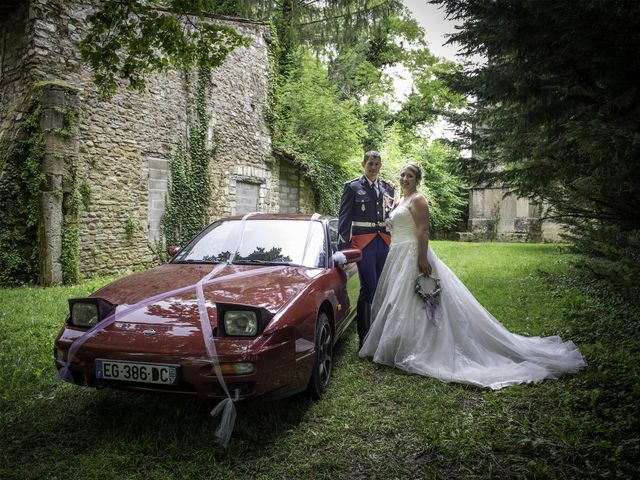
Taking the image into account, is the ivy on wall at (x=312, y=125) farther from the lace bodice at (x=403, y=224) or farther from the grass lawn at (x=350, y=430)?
the grass lawn at (x=350, y=430)

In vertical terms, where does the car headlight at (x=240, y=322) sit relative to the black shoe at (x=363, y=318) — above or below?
above

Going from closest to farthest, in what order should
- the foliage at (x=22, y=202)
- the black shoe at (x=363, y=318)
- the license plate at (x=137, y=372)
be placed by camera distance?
the license plate at (x=137, y=372) < the black shoe at (x=363, y=318) < the foliage at (x=22, y=202)

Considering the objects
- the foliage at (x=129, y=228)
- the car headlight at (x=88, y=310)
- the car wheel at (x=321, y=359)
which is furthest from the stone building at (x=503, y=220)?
the car headlight at (x=88, y=310)

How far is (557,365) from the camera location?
11.6ft

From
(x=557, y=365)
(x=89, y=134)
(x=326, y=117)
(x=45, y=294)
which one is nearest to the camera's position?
(x=557, y=365)

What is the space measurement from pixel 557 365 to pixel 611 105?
84.3 inches

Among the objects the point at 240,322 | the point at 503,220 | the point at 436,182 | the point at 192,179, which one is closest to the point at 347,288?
the point at 240,322

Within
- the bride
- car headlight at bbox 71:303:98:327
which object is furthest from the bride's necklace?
car headlight at bbox 71:303:98:327

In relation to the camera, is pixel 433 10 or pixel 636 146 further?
pixel 433 10

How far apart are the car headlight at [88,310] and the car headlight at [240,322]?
2.95 ft

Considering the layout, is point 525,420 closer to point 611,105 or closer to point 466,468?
point 466,468

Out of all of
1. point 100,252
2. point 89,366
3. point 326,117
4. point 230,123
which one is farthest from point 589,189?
point 326,117

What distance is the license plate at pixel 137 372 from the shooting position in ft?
7.93

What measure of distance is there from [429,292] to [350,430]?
1.64 metres
